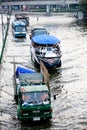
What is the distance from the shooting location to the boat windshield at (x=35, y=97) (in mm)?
27891

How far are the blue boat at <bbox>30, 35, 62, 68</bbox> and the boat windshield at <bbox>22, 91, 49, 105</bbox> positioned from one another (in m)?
16.5

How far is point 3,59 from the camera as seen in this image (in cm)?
5247

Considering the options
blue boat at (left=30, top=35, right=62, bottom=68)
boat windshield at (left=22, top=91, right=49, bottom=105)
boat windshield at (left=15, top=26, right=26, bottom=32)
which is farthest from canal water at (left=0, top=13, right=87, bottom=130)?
boat windshield at (left=15, top=26, right=26, bottom=32)

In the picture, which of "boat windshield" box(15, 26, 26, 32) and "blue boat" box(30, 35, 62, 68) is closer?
"blue boat" box(30, 35, 62, 68)

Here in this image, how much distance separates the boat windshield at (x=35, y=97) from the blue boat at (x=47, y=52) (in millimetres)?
16534

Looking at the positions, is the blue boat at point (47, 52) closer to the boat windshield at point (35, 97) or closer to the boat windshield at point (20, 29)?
the boat windshield at point (35, 97)

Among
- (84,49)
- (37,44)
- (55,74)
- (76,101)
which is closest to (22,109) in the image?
(76,101)

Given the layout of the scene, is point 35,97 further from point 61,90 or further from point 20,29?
point 20,29

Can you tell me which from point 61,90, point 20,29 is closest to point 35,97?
point 61,90

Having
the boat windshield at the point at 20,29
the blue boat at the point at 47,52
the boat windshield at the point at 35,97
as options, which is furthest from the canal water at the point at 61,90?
the boat windshield at the point at 20,29

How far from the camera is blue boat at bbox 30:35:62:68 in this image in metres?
44.8

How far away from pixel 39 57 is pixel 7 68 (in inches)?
170

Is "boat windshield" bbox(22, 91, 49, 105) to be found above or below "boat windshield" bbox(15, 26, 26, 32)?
above

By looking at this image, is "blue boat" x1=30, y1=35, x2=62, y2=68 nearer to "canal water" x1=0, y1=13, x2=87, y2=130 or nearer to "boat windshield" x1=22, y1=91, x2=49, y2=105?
"canal water" x1=0, y1=13, x2=87, y2=130
